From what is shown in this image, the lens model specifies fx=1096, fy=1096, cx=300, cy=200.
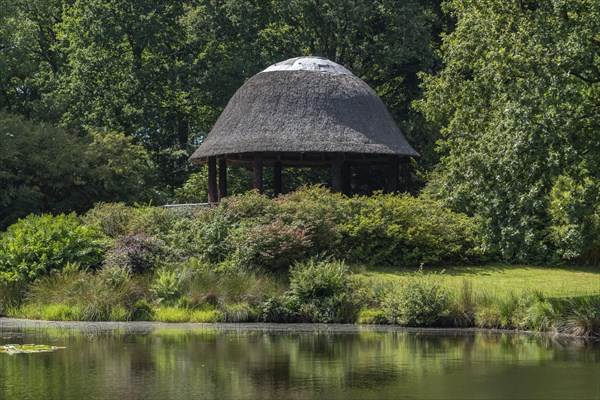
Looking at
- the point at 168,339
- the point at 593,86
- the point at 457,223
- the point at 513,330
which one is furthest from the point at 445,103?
the point at 168,339

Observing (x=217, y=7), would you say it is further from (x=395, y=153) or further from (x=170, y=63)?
(x=395, y=153)

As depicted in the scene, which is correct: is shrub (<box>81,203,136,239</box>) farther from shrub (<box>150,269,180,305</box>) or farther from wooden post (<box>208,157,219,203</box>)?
wooden post (<box>208,157,219,203</box>)

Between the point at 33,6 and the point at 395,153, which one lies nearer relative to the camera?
the point at 395,153

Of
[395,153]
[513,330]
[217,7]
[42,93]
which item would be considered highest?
[217,7]

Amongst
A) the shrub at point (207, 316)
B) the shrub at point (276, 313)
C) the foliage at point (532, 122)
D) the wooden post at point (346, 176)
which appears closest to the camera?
the foliage at point (532, 122)

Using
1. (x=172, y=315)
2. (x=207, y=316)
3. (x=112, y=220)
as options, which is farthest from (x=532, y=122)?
(x=112, y=220)

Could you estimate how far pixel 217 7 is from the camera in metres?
51.9

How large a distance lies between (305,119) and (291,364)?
20632 mm

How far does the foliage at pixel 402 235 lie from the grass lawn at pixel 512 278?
25.8 inches

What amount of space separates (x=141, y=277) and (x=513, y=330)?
10057 millimetres

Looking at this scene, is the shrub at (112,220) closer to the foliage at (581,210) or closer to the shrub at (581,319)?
the foliage at (581,210)

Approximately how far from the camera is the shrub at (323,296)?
26.4 m

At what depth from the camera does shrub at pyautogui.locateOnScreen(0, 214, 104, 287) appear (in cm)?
2950

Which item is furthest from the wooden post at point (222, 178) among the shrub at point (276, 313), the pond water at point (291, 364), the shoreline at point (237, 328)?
the pond water at point (291, 364)
